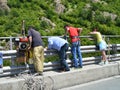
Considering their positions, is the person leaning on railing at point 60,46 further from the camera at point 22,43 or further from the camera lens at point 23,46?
the camera lens at point 23,46

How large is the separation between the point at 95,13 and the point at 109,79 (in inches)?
893

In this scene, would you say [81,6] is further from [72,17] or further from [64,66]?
[64,66]

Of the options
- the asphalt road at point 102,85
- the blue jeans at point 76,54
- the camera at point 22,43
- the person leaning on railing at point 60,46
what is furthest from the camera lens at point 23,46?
the blue jeans at point 76,54

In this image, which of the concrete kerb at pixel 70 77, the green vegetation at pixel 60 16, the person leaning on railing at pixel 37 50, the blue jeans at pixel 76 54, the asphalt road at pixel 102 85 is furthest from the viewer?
the green vegetation at pixel 60 16

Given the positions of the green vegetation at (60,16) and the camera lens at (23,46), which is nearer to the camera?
the camera lens at (23,46)

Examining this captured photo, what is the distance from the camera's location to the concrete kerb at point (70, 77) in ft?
34.7

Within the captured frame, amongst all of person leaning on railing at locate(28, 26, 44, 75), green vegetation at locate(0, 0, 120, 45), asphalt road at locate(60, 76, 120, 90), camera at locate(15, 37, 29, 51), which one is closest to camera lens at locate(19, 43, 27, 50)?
camera at locate(15, 37, 29, 51)

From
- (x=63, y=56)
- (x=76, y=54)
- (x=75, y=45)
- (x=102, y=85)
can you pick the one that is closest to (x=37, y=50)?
(x=63, y=56)

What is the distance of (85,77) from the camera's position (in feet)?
43.0

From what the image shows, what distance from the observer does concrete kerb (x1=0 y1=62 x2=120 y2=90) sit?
10578 millimetres

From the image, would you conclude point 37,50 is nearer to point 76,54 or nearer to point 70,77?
point 70,77

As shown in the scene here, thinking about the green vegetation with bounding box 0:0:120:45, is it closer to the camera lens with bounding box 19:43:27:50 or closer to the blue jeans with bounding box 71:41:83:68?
the blue jeans with bounding box 71:41:83:68

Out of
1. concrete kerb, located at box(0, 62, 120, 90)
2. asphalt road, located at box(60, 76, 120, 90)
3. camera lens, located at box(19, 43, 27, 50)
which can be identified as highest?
camera lens, located at box(19, 43, 27, 50)

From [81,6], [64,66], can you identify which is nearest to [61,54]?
[64,66]
